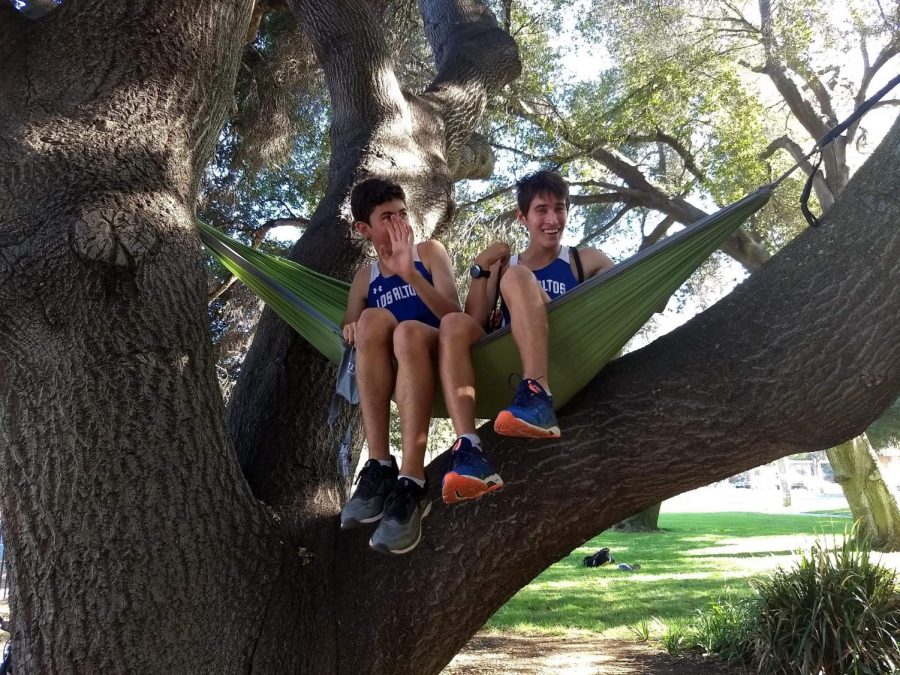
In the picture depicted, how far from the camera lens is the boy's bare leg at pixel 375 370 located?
1.72m

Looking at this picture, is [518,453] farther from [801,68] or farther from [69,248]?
[801,68]

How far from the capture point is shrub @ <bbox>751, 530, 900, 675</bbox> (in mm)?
3184

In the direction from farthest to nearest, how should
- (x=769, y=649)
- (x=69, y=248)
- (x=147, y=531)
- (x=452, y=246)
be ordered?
(x=452, y=246)
(x=769, y=649)
(x=69, y=248)
(x=147, y=531)

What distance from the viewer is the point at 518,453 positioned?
1755mm

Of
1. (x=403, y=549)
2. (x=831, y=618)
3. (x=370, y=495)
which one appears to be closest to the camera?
(x=403, y=549)

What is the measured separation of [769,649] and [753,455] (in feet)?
7.27

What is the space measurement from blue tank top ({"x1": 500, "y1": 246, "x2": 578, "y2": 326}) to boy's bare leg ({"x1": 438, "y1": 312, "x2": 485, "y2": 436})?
42cm

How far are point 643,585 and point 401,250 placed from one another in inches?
193

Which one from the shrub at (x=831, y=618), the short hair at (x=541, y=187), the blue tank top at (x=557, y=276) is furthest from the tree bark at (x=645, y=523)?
the short hair at (x=541, y=187)

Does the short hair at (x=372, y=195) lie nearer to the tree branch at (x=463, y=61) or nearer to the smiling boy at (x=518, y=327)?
the smiling boy at (x=518, y=327)

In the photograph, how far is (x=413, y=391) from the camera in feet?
5.41

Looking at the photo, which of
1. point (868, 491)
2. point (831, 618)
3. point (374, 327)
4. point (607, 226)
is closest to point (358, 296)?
point (374, 327)

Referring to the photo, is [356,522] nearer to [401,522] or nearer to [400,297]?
[401,522]

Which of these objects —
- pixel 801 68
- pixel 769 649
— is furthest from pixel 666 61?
pixel 769 649
